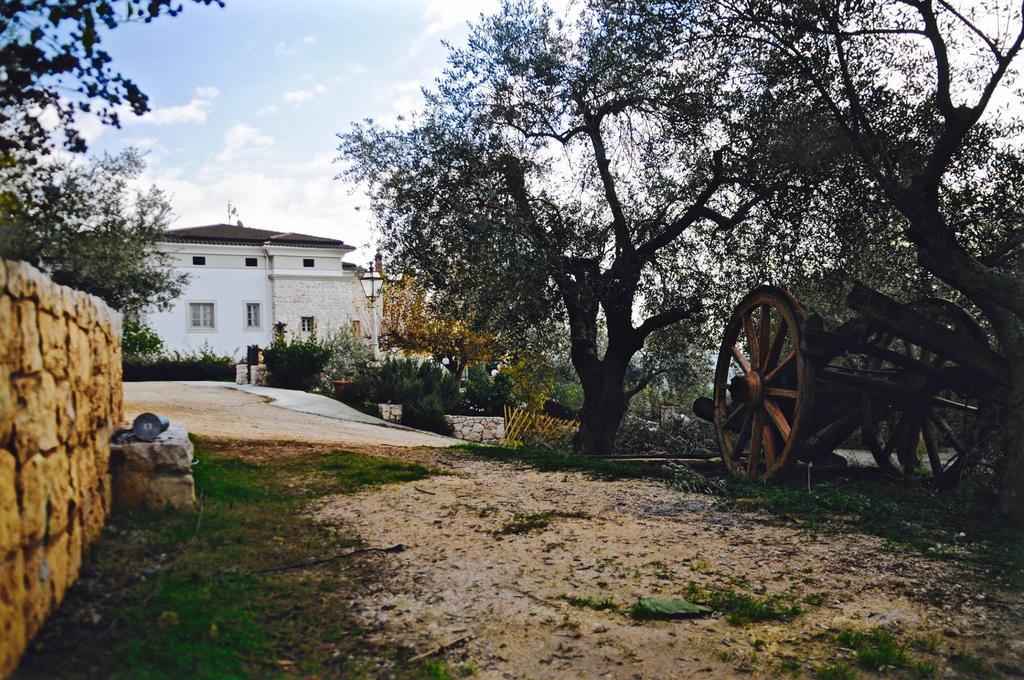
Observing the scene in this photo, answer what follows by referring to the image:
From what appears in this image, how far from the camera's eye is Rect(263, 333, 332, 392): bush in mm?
21500

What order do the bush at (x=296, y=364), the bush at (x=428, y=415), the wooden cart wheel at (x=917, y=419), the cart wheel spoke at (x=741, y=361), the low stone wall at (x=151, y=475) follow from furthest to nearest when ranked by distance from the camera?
1. the bush at (x=296, y=364)
2. the bush at (x=428, y=415)
3. the cart wheel spoke at (x=741, y=361)
4. the wooden cart wheel at (x=917, y=419)
5. the low stone wall at (x=151, y=475)

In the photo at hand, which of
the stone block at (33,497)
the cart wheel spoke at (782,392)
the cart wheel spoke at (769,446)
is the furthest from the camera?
the cart wheel spoke at (769,446)

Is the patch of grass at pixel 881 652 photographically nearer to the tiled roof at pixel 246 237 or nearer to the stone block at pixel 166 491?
the stone block at pixel 166 491

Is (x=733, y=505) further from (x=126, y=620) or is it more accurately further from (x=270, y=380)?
(x=270, y=380)

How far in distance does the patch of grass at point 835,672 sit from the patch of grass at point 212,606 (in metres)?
1.83

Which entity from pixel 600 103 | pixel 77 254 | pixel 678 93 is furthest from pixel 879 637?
pixel 77 254

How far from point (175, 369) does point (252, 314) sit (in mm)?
13531

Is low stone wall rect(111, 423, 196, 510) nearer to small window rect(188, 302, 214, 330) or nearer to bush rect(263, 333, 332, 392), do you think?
bush rect(263, 333, 332, 392)

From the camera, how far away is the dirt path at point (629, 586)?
406 centimetres

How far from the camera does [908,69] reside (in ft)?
31.2

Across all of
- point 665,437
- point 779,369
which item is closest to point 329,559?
point 779,369

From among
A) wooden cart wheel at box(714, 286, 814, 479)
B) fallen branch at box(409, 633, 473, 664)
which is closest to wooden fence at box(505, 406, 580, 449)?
wooden cart wheel at box(714, 286, 814, 479)

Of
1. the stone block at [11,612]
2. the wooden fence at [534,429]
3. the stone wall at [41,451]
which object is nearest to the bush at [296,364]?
the wooden fence at [534,429]

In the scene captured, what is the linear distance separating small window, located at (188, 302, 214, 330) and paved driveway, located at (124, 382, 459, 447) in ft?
54.1
